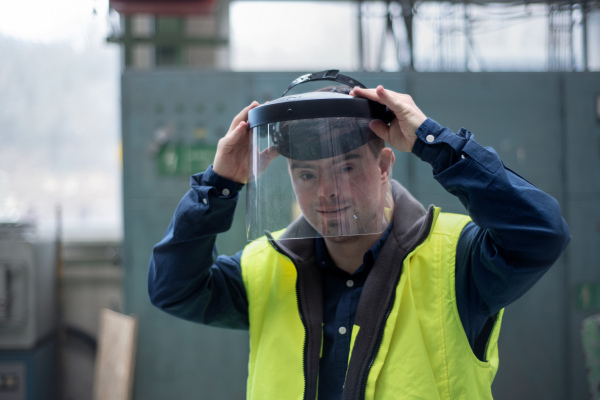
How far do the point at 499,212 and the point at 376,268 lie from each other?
331 millimetres

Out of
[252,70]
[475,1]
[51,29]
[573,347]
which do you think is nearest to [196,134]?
[252,70]

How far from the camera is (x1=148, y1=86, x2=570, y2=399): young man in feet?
3.38

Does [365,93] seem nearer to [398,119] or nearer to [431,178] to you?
[398,119]

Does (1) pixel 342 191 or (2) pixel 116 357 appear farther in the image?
(2) pixel 116 357

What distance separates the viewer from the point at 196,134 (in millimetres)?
2635

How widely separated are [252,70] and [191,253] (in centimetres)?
160

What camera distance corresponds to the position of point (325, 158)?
1.15 metres

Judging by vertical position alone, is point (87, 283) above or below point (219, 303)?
below

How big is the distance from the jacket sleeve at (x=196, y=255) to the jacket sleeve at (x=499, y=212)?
54 cm

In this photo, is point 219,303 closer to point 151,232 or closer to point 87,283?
point 151,232

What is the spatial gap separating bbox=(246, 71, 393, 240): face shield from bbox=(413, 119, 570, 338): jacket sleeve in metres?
0.14

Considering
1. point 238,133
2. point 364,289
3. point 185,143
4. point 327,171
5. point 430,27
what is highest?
point 430,27

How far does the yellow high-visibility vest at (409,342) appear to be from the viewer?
1.09 meters

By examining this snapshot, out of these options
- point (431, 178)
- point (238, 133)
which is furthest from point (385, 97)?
point (431, 178)
